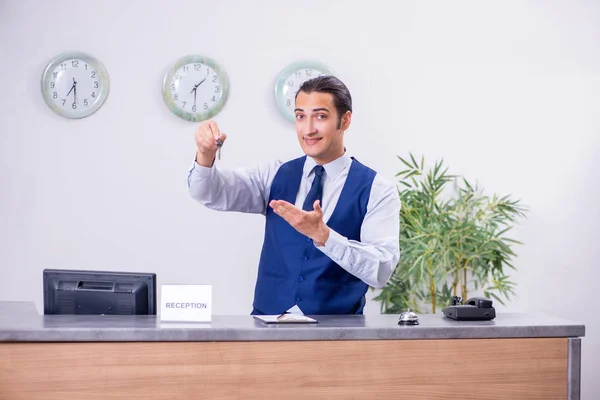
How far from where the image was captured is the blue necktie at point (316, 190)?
2922 millimetres

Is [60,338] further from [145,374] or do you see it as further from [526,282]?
[526,282]

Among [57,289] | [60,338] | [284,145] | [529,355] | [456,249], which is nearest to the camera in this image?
[60,338]

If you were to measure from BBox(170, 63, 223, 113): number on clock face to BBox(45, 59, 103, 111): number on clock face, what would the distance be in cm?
45

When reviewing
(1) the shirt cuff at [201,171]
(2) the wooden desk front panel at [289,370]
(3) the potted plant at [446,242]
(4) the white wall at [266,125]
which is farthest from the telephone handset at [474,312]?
(4) the white wall at [266,125]

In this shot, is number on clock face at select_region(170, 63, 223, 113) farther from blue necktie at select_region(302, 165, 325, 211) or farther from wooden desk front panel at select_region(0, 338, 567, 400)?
wooden desk front panel at select_region(0, 338, 567, 400)

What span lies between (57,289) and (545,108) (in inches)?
136

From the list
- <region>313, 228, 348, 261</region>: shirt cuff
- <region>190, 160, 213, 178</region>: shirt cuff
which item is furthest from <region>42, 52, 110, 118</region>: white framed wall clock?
<region>313, 228, 348, 261</region>: shirt cuff

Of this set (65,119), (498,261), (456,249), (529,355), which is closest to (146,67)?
(65,119)

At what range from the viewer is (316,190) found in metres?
2.95

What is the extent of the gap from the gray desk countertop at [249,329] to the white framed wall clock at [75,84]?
2.20 meters

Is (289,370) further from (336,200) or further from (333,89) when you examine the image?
(333,89)

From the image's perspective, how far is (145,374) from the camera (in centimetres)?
204

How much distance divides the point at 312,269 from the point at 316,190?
1.14 feet

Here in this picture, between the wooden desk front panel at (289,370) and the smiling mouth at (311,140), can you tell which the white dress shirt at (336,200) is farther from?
the wooden desk front panel at (289,370)
